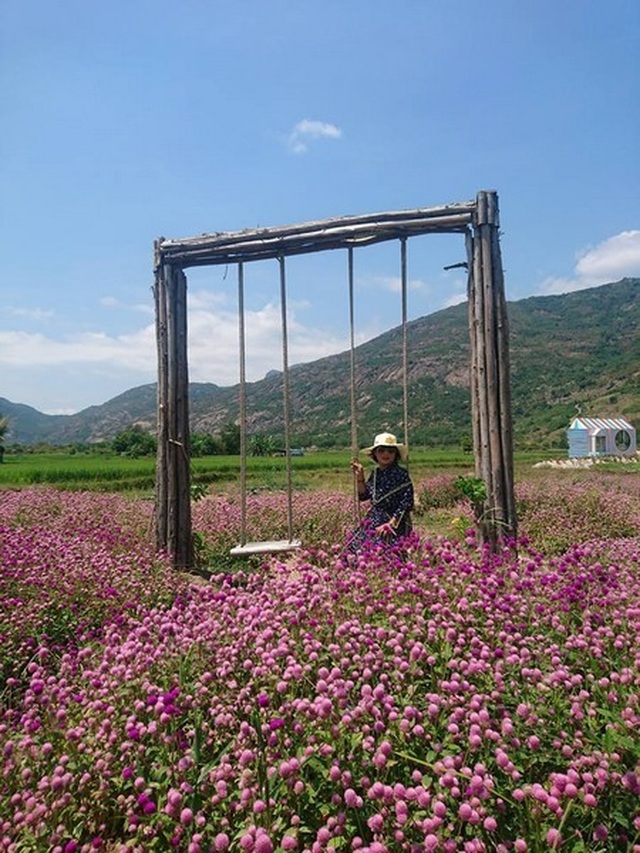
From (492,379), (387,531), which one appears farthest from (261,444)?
(387,531)

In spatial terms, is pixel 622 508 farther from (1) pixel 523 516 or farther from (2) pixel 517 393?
(2) pixel 517 393

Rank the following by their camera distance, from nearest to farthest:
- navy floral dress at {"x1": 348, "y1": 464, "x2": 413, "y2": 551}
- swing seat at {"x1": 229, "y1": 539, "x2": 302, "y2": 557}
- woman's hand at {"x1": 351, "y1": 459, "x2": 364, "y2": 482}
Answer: woman's hand at {"x1": 351, "y1": 459, "x2": 364, "y2": 482}
navy floral dress at {"x1": 348, "y1": 464, "x2": 413, "y2": 551}
swing seat at {"x1": 229, "y1": 539, "x2": 302, "y2": 557}

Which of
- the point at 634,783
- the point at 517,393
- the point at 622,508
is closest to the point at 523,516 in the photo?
the point at 622,508

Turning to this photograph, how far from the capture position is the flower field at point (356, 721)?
163 centimetres

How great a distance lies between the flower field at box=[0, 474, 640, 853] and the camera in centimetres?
163

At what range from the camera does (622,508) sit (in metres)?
10.2

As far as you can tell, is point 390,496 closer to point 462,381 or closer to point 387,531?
point 387,531

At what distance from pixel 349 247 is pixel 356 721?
4.49 m

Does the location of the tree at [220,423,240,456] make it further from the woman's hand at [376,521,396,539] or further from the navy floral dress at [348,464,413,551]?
the woman's hand at [376,521,396,539]

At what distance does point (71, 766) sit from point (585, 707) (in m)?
1.79

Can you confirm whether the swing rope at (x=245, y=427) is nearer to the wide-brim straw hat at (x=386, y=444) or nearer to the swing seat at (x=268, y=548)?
the swing seat at (x=268, y=548)

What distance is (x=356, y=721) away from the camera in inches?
73.8

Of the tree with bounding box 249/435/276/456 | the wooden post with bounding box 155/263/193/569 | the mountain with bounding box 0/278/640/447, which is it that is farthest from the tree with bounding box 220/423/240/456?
the wooden post with bounding box 155/263/193/569

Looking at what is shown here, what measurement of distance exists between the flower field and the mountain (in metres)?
67.3
